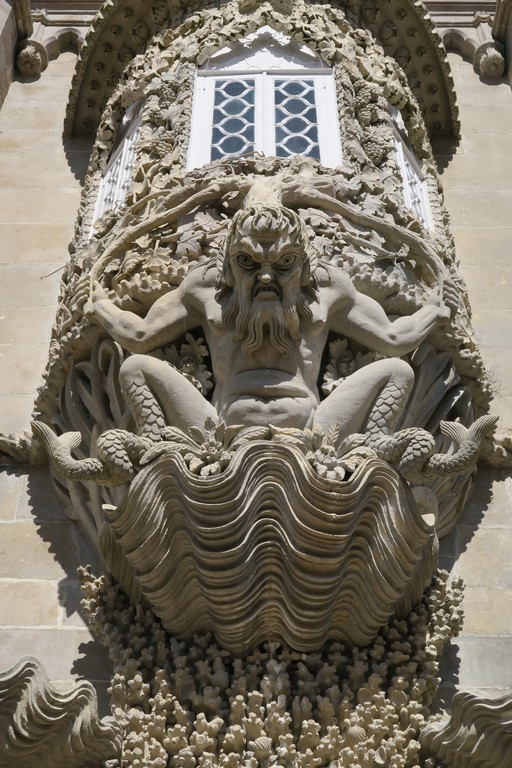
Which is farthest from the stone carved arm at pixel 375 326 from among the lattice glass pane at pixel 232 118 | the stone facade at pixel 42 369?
the lattice glass pane at pixel 232 118

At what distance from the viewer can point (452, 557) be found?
8.22 metres

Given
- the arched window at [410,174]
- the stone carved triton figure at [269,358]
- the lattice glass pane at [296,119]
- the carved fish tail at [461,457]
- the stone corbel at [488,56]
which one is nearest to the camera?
the carved fish tail at [461,457]

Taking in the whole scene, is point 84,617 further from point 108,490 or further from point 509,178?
point 509,178

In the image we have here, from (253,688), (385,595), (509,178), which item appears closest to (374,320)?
(385,595)

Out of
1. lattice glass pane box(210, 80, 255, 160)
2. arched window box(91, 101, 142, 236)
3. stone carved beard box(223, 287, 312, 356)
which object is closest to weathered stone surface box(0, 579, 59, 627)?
stone carved beard box(223, 287, 312, 356)

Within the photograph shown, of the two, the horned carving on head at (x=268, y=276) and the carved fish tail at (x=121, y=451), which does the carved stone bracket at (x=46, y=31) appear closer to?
the horned carving on head at (x=268, y=276)

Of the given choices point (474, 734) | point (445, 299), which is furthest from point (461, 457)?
point (445, 299)

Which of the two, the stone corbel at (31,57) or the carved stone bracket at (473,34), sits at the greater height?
the carved stone bracket at (473,34)

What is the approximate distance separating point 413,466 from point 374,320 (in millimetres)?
1464

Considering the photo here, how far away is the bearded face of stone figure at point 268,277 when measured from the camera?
24.0ft

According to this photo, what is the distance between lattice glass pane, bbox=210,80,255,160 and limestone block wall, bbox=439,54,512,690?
102 inches

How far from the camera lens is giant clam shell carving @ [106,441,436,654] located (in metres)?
6.53

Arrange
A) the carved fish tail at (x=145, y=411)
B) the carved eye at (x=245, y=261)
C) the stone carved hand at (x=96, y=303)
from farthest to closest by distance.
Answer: the stone carved hand at (x=96, y=303) < the carved eye at (x=245, y=261) < the carved fish tail at (x=145, y=411)

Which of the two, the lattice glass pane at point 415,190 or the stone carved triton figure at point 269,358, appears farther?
the lattice glass pane at point 415,190
